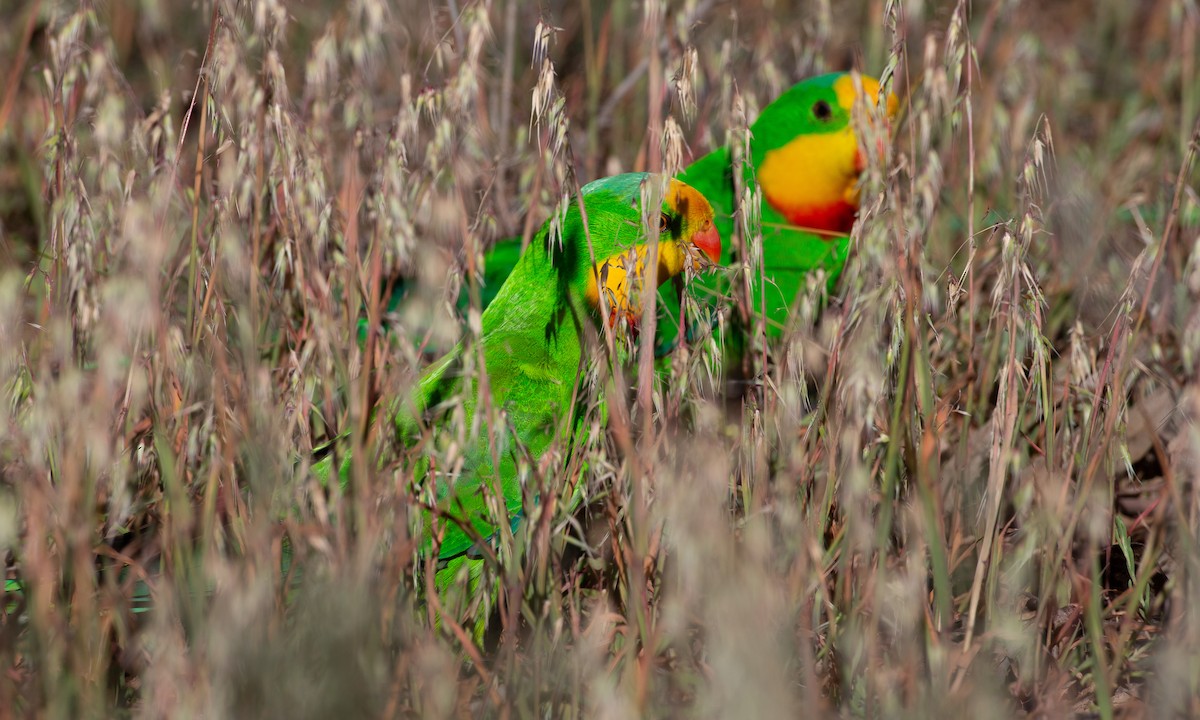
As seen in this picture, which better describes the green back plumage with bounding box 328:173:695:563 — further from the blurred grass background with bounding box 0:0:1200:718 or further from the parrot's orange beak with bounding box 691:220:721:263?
the blurred grass background with bounding box 0:0:1200:718

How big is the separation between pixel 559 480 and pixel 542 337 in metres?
0.54

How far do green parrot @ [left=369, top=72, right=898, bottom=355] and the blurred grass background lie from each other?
0.42 m

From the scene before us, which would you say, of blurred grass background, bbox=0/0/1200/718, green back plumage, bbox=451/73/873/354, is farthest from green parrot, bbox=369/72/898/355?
blurred grass background, bbox=0/0/1200/718

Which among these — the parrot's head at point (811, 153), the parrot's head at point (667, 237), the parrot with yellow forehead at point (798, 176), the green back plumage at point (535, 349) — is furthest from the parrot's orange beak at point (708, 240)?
the parrot's head at point (811, 153)

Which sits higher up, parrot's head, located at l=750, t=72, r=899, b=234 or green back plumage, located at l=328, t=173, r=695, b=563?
parrot's head, located at l=750, t=72, r=899, b=234

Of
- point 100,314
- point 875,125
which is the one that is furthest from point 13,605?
point 875,125

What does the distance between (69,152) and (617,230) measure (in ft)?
3.05

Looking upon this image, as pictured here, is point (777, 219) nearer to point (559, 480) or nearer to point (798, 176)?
point (798, 176)

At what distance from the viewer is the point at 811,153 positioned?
2.97 metres

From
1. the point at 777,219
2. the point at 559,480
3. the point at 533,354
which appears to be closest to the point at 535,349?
the point at 533,354

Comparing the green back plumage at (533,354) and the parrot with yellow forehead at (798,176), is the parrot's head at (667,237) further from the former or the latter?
the parrot with yellow forehead at (798,176)

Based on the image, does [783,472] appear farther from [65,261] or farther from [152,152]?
[152,152]

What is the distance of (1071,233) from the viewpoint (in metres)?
2.34

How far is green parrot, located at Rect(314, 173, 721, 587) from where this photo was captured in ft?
6.25
